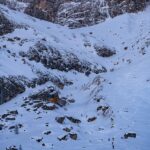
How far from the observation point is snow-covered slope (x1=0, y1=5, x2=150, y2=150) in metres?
21.3

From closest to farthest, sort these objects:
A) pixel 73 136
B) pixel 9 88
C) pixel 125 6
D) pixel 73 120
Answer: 1. pixel 73 136
2. pixel 73 120
3. pixel 9 88
4. pixel 125 6

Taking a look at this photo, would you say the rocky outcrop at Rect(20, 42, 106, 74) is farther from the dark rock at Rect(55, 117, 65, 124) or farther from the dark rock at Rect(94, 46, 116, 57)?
the dark rock at Rect(55, 117, 65, 124)

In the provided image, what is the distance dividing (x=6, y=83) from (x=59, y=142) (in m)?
9.85

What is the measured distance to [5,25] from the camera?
127 feet

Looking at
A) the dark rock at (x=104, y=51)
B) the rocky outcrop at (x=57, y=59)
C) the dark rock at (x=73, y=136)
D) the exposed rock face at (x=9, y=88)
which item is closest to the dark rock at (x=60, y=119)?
the dark rock at (x=73, y=136)

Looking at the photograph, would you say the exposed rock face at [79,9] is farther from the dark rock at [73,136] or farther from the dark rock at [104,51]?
the dark rock at [73,136]

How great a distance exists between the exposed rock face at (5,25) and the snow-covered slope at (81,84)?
666 mm

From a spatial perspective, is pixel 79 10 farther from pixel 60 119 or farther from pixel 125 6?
pixel 60 119

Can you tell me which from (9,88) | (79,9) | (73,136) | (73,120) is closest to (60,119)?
(73,120)

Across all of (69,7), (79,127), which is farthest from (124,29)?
(79,127)

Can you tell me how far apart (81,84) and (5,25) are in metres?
10.4

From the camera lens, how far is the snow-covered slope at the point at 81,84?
2133cm

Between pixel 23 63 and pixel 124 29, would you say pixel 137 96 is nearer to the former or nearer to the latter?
pixel 23 63

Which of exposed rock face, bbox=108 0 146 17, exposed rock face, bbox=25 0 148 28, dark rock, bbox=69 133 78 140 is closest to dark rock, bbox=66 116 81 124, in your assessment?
dark rock, bbox=69 133 78 140
